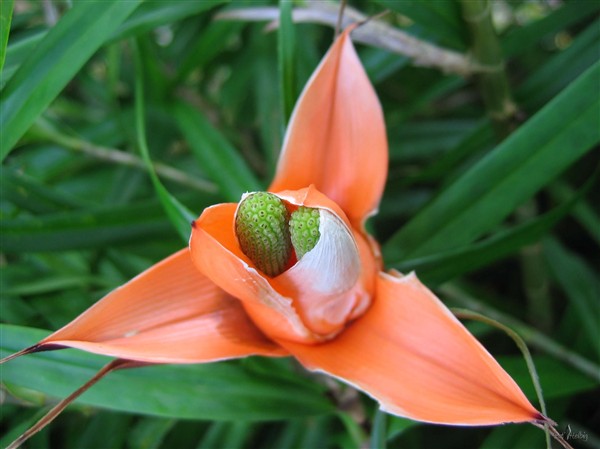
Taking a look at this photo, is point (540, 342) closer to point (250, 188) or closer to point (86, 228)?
point (250, 188)

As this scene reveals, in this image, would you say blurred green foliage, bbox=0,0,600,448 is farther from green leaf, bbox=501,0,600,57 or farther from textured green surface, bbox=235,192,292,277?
textured green surface, bbox=235,192,292,277

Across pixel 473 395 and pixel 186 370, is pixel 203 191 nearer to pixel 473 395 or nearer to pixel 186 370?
pixel 186 370

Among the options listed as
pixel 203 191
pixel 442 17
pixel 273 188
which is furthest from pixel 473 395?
pixel 203 191

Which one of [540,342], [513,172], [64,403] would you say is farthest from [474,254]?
[64,403]

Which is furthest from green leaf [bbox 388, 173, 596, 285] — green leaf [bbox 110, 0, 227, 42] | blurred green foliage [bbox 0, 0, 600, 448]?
green leaf [bbox 110, 0, 227, 42]

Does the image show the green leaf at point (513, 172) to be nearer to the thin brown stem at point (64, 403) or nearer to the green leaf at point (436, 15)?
the green leaf at point (436, 15)

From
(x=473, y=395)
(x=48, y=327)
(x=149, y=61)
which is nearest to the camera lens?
(x=473, y=395)

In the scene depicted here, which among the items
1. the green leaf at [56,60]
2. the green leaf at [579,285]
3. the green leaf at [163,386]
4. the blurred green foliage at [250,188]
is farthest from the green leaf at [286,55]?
the green leaf at [579,285]
